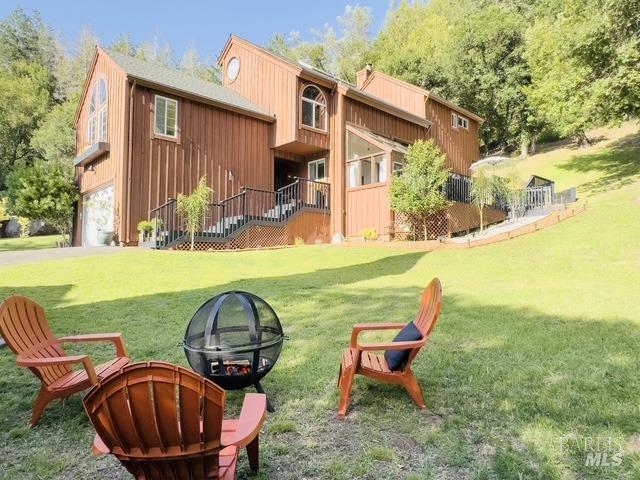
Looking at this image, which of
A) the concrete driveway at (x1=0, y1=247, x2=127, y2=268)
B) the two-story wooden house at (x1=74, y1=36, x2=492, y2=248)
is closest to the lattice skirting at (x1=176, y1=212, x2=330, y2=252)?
the two-story wooden house at (x1=74, y1=36, x2=492, y2=248)

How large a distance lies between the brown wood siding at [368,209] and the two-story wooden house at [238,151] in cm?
4

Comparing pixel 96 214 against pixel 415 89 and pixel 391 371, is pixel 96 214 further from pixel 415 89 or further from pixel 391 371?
pixel 415 89

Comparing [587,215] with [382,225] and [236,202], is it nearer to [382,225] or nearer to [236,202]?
[382,225]

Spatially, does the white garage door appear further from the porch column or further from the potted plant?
the porch column

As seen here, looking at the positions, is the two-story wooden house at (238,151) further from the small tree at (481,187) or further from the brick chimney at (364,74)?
the brick chimney at (364,74)

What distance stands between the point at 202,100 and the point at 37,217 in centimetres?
827

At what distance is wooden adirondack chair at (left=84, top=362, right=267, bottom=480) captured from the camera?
5.69 feet

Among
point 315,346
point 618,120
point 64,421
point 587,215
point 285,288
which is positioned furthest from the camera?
point 618,120

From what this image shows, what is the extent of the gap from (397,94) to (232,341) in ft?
69.2

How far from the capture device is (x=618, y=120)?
17.9 meters

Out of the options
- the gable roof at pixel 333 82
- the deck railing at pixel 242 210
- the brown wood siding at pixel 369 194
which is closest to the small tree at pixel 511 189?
the gable roof at pixel 333 82

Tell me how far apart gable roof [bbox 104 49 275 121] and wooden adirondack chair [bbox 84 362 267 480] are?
14063 mm

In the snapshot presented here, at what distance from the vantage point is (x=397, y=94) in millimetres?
22078

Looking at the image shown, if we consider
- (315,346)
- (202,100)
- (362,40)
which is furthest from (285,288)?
(362,40)
